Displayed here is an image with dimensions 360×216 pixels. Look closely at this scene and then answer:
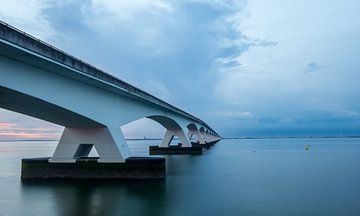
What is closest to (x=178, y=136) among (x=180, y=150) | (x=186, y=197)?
(x=180, y=150)

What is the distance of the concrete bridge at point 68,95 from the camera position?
15336 mm

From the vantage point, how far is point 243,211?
641 inches

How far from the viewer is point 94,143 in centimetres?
2436

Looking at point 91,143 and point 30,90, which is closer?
point 30,90

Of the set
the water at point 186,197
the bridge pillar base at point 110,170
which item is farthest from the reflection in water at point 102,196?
the bridge pillar base at point 110,170

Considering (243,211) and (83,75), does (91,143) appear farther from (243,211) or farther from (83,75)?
(243,211)

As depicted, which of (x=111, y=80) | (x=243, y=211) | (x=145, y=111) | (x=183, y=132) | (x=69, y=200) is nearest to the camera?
(x=243, y=211)

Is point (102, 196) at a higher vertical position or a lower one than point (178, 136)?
lower

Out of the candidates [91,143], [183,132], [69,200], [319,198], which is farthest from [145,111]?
[183,132]

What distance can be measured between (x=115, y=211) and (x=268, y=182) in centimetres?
1353

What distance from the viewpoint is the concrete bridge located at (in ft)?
50.3

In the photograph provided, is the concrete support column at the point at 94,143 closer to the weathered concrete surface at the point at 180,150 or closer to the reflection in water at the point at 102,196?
the reflection in water at the point at 102,196

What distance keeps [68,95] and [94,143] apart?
18.3 feet

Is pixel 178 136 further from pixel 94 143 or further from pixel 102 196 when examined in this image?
pixel 102 196
